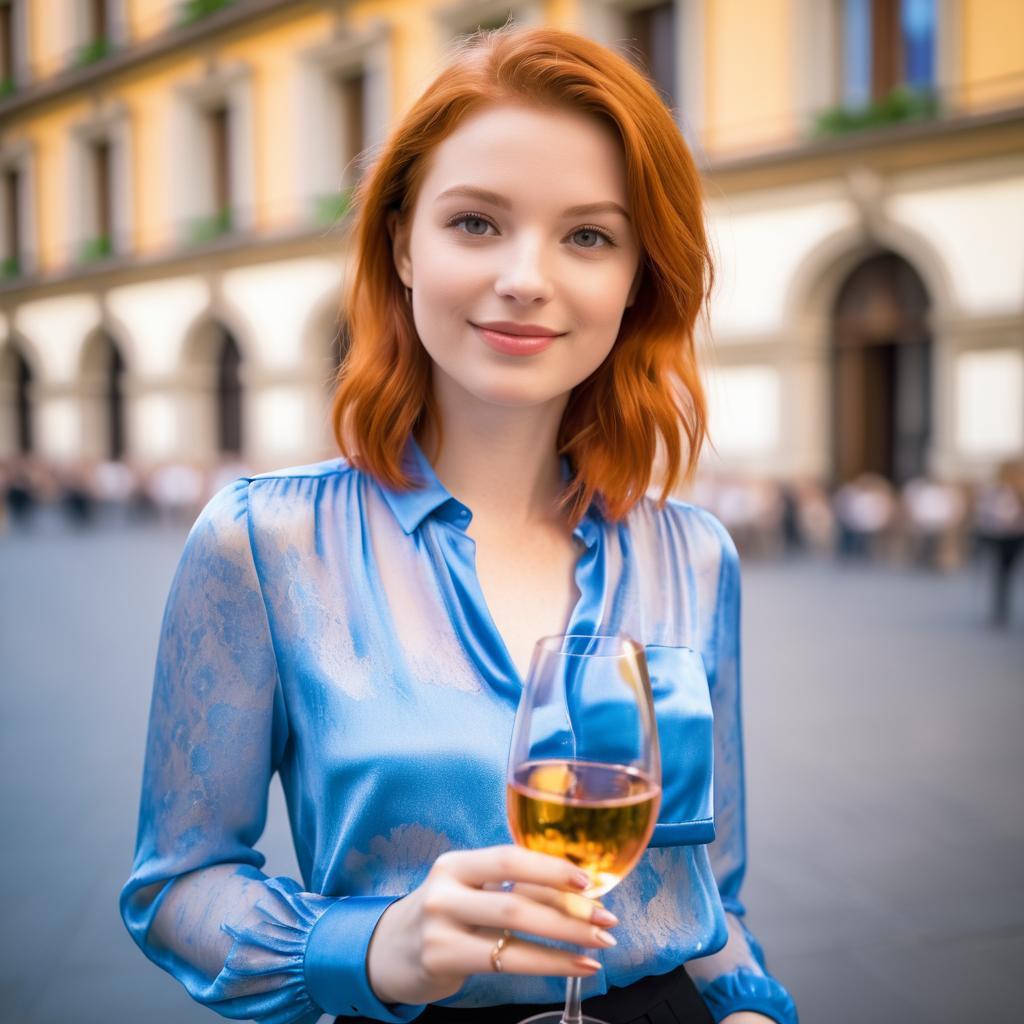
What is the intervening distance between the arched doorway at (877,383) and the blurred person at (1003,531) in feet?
17.7

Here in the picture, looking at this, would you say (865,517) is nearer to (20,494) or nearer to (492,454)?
(492,454)

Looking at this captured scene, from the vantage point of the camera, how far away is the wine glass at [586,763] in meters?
0.90

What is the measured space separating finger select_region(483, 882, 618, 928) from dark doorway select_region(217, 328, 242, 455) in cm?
2022

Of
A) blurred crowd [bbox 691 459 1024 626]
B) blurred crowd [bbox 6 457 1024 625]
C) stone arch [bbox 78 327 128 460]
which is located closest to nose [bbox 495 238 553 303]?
blurred crowd [bbox 6 457 1024 625]

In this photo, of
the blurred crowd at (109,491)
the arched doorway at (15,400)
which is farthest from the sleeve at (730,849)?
the arched doorway at (15,400)

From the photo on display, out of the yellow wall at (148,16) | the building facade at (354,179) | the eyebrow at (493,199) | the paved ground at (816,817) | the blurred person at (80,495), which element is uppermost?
the yellow wall at (148,16)

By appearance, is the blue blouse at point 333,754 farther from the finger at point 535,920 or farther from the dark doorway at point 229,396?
the dark doorway at point 229,396

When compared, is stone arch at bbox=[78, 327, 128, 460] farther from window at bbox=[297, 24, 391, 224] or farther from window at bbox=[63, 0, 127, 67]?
window at bbox=[297, 24, 391, 224]

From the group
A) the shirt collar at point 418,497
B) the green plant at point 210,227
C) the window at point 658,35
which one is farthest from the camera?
the green plant at point 210,227

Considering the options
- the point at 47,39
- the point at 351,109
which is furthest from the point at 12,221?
the point at 351,109

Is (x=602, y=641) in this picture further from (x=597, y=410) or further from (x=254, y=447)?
(x=254, y=447)

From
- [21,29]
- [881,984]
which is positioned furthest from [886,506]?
[21,29]

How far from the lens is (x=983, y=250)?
11.8m

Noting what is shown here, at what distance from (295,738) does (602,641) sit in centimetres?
49
